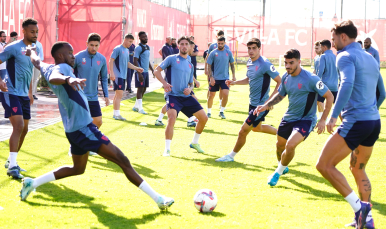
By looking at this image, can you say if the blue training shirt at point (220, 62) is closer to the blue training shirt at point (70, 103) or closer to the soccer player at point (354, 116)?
the blue training shirt at point (70, 103)

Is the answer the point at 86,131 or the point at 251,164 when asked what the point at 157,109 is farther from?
the point at 86,131

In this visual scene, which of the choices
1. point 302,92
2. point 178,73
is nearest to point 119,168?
point 178,73

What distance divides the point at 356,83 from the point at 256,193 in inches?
88.6

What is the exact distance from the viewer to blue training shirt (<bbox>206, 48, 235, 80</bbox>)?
1377 cm

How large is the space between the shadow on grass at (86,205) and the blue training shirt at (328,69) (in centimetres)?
694

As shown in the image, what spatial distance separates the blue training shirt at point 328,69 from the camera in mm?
11206

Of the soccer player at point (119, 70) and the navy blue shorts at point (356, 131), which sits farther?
the soccer player at point (119, 70)

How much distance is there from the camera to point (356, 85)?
484cm

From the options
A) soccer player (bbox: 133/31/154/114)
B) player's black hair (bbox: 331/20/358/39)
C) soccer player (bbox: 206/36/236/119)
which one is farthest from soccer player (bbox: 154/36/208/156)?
soccer player (bbox: 133/31/154/114)

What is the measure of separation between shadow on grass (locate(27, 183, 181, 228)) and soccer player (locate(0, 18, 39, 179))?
858 mm

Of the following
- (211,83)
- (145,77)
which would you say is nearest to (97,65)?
(211,83)

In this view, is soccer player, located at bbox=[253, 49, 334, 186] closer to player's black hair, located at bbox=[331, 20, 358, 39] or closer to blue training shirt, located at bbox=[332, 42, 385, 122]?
blue training shirt, located at bbox=[332, 42, 385, 122]

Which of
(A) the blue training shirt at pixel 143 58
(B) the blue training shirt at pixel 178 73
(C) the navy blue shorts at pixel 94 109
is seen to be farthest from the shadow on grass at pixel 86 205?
(A) the blue training shirt at pixel 143 58

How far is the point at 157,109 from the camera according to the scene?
50.9 ft
